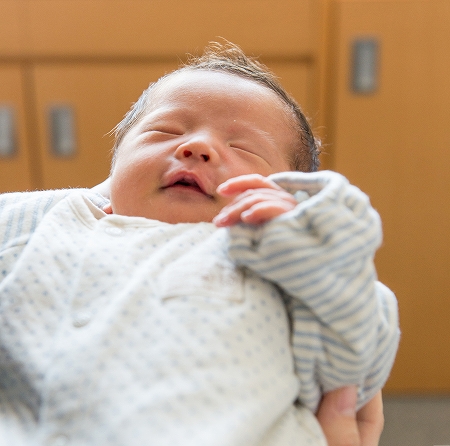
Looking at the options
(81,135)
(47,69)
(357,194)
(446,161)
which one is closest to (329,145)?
(446,161)

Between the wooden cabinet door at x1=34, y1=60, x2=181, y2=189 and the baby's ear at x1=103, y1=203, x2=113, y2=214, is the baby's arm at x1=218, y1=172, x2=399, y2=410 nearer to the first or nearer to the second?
the baby's ear at x1=103, y1=203, x2=113, y2=214

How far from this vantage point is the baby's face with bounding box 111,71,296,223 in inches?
27.7

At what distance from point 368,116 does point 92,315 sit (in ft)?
4.31

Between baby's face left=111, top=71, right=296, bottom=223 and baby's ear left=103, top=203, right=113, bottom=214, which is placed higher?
baby's face left=111, top=71, right=296, bottom=223

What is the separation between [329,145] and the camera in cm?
169

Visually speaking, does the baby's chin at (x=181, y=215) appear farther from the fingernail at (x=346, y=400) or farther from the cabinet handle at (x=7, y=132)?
the cabinet handle at (x=7, y=132)

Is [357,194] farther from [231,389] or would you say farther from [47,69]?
[47,69]

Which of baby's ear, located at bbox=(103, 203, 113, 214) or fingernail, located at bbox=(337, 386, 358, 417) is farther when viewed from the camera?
baby's ear, located at bbox=(103, 203, 113, 214)

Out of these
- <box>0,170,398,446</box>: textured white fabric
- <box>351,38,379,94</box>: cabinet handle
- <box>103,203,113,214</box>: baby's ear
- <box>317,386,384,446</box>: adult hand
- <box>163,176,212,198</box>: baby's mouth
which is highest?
<box>351,38,379,94</box>: cabinet handle

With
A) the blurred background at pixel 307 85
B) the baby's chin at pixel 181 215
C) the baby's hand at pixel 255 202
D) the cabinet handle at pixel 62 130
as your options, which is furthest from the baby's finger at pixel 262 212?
the cabinet handle at pixel 62 130

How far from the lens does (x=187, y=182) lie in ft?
2.34

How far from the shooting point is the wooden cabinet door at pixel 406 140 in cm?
162

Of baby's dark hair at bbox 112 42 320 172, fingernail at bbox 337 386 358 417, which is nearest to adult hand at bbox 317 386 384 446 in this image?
fingernail at bbox 337 386 358 417

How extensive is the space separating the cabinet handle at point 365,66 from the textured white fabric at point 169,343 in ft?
3.84
